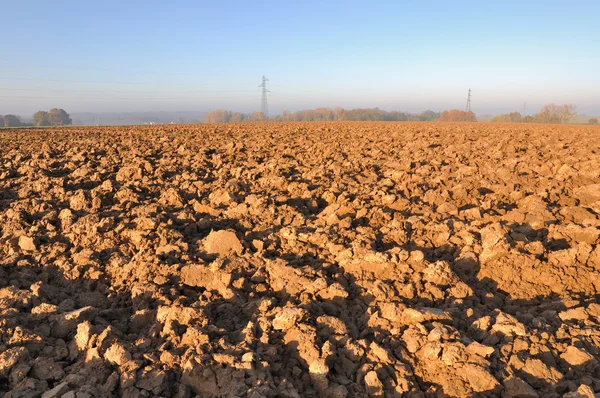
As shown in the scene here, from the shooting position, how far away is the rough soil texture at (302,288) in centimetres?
230

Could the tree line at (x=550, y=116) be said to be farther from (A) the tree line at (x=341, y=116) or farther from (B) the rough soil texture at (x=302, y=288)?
(B) the rough soil texture at (x=302, y=288)

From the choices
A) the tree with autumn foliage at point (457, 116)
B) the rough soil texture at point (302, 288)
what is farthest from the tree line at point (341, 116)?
the rough soil texture at point (302, 288)

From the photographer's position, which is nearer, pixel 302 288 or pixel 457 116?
pixel 302 288

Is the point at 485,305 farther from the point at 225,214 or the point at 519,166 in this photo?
the point at 519,166

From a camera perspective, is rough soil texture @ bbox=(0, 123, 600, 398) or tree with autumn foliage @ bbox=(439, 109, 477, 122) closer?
rough soil texture @ bbox=(0, 123, 600, 398)

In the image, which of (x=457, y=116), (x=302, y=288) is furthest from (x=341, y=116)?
(x=302, y=288)

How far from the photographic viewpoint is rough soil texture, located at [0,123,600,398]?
2.30 metres

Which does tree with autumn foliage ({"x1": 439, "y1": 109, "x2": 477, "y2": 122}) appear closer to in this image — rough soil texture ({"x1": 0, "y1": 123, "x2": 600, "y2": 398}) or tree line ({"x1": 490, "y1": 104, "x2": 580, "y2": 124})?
tree line ({"x1": 490, "y1": 104, "x2": 580, "y2": 124})

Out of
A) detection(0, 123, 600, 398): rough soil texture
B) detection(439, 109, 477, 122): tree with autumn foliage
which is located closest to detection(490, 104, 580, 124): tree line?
detection(439, 109, 477, 122): tree with autumn foliage

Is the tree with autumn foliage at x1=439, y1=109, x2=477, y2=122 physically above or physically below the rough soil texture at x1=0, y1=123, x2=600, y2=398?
above

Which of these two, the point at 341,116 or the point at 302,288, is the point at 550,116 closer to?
the point at 341,116

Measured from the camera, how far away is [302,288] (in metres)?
3.16

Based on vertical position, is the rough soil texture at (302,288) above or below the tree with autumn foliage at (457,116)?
below

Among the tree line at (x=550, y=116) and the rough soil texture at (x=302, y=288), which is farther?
the tree line at (x=550, y=116)
